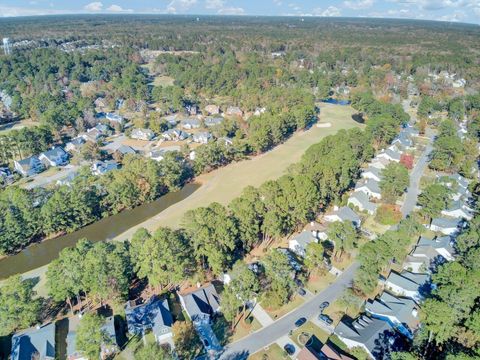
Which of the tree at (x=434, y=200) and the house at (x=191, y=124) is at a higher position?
the tree at (x=434, y=200)

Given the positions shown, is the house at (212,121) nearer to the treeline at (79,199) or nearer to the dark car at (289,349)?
the treeline at (79,199)

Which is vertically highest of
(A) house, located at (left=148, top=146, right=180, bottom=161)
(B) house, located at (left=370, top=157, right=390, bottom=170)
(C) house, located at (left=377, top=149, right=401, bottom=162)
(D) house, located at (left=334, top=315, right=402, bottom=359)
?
(D) house, located at (left=334, top=315, right=402, bottom=359)

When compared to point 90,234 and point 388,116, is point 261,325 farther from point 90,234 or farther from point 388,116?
point 388,116

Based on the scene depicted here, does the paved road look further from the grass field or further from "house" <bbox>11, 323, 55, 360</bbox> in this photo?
the grass field

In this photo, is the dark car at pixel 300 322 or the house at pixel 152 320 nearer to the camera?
the house at pixel 152 320

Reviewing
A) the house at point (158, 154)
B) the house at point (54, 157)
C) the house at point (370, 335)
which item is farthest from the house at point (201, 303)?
the house at point (54, 157)

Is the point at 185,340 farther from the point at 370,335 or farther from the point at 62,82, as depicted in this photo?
the point at 62,82

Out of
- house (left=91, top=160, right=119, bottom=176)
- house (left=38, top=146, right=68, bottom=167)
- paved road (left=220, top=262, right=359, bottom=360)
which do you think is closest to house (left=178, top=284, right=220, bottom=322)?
paved road (left=220, top=262, right=359, bottom=360)
